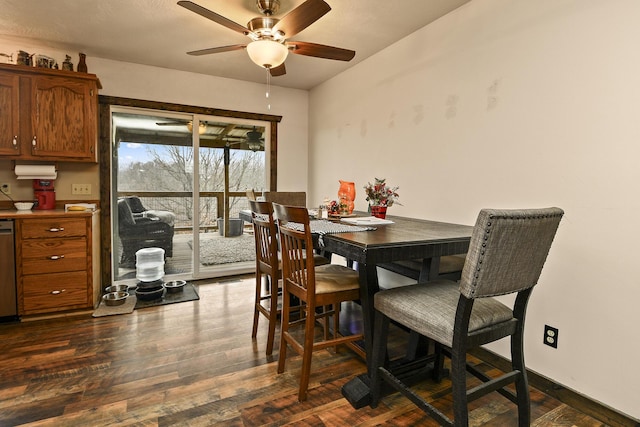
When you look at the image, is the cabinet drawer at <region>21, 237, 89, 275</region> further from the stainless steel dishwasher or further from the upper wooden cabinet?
the upper wooden cabinet

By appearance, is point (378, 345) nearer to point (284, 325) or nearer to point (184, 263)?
point (284, 325)

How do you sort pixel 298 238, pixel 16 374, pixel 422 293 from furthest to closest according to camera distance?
pixel 16 374, pixel 298 238, pixel 422 293

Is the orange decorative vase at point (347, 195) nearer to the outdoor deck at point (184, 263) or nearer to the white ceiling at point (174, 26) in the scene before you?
the white ceiling at point (174, 26)

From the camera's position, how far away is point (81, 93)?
10.5 ft

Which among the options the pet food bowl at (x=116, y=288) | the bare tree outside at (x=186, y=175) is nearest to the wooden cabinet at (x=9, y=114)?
the bare tree outside at (x=186, y=175)

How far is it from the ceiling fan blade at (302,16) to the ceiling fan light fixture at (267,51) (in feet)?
0.32

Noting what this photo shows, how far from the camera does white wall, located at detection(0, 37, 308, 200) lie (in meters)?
3.43

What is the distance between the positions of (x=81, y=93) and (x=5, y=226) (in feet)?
4.39

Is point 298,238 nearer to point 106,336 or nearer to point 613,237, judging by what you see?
point 613,237

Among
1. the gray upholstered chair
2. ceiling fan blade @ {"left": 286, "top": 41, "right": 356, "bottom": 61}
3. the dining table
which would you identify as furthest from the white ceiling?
the gray upholstered chair

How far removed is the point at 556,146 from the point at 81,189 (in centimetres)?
411

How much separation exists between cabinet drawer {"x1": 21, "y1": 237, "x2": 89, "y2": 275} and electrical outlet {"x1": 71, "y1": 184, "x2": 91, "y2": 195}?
29.0 inches

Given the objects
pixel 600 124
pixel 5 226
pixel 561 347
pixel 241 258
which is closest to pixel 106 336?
pixel 5 226

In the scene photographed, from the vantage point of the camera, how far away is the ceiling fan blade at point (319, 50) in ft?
7.91
